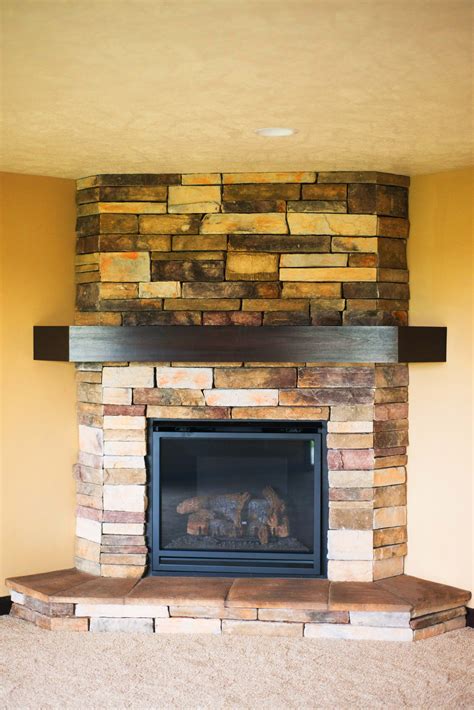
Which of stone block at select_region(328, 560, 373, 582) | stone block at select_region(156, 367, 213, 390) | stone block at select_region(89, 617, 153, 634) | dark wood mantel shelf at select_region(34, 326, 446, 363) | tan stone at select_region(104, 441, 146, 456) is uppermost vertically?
dark wood mantel shelf at select_region(34, 326, 446, 363)

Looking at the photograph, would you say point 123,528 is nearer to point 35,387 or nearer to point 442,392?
point 35,387

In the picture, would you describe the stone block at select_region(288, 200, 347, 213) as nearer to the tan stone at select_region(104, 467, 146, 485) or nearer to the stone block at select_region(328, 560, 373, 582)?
the tan stone at select_region(104, 467, 146, 485)

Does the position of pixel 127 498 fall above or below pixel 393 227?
below

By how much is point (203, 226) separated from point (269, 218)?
0.34 meters

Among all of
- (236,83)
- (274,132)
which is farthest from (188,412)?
(236,83)

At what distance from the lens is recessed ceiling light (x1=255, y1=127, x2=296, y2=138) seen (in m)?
3.41

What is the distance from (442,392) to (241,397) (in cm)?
102

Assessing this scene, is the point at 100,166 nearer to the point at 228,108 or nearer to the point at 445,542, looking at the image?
the point at 228,108

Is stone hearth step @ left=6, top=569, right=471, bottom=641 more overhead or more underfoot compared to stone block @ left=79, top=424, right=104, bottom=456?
more underfoot

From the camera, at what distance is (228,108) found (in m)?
3.08

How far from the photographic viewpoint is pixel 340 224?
4.26 metres

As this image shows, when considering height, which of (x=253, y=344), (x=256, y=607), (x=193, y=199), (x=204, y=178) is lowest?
(x=256, y=607)

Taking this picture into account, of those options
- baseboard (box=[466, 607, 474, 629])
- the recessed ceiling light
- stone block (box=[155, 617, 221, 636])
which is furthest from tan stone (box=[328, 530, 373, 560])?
the recessed ceiling light

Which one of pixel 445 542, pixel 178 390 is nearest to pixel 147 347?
pixel 178 390
